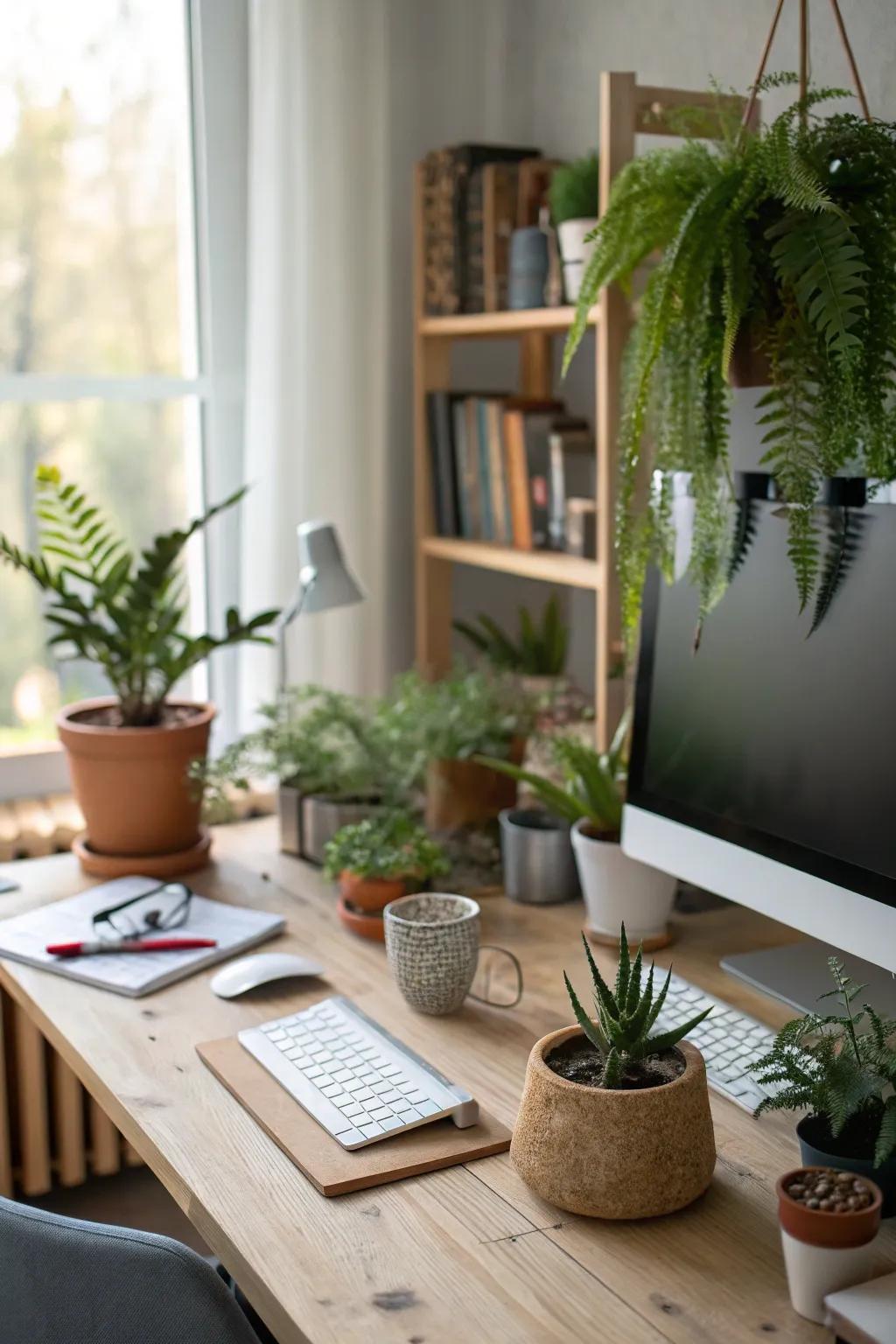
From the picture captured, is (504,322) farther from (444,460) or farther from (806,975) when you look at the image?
(806,975)

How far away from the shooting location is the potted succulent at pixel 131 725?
5.98 ft

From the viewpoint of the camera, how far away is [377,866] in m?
1.60

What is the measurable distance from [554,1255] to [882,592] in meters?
0.62

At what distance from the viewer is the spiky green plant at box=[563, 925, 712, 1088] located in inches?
42.7

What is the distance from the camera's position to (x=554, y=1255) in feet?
3.30

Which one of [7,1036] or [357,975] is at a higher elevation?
[357,975]

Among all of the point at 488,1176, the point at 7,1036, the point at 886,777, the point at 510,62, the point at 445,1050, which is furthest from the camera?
the point at 510,62

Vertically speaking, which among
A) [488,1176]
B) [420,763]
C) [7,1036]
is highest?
[420,763]

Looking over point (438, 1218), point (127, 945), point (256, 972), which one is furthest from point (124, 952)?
point (438, 1218)

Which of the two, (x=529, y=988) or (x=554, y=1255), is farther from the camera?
(x=529, y=988)

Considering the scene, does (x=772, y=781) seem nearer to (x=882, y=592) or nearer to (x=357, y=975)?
(x=882, y=592)

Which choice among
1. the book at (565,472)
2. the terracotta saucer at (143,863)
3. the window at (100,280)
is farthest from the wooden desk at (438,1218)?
the window at (100,280)

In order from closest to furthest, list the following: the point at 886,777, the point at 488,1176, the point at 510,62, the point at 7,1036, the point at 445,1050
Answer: the point at 488,1176 < the point at 886,777 < the point at 445,1050 < the point at 7,1036 < the point at 510,62

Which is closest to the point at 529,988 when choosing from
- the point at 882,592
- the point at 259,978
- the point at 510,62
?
the point at 259,978
